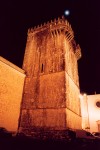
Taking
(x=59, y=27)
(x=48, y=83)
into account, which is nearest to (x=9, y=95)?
(x=48, y=83)

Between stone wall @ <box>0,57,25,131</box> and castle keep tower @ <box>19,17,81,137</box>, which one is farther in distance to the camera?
castle keep tower @ <box>19,17,81,137</box>

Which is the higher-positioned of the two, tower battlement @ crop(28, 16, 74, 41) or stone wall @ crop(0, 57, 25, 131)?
tower battlement @ crop(28, 16, 74, 41)

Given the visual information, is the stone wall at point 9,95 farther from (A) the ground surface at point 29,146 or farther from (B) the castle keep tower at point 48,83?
(A) the ground surface at point 29,146

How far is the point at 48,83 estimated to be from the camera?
15.7 meters

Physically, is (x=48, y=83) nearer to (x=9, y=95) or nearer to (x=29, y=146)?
(x=9, y=95)

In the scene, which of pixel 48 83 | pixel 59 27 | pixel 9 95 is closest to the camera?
pixel 9 95

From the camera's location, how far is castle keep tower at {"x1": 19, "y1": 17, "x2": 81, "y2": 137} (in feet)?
46.0

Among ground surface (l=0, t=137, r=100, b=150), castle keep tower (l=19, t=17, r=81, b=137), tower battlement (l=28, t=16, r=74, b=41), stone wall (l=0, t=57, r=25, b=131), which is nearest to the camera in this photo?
ground surface (l=0, t=137, r=100, b=150)

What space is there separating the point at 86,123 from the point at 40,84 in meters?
12.9

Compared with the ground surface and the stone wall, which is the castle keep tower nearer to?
the stone wall

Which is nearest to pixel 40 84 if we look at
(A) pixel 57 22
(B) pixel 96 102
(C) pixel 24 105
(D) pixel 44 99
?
(D) pixel 44 99

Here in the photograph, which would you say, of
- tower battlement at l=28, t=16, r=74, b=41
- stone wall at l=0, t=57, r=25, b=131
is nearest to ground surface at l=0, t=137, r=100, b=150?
stone wall at l=0, t=57, r=25, b=131

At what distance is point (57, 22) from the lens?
63.3 feet

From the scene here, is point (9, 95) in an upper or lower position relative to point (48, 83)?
lower
